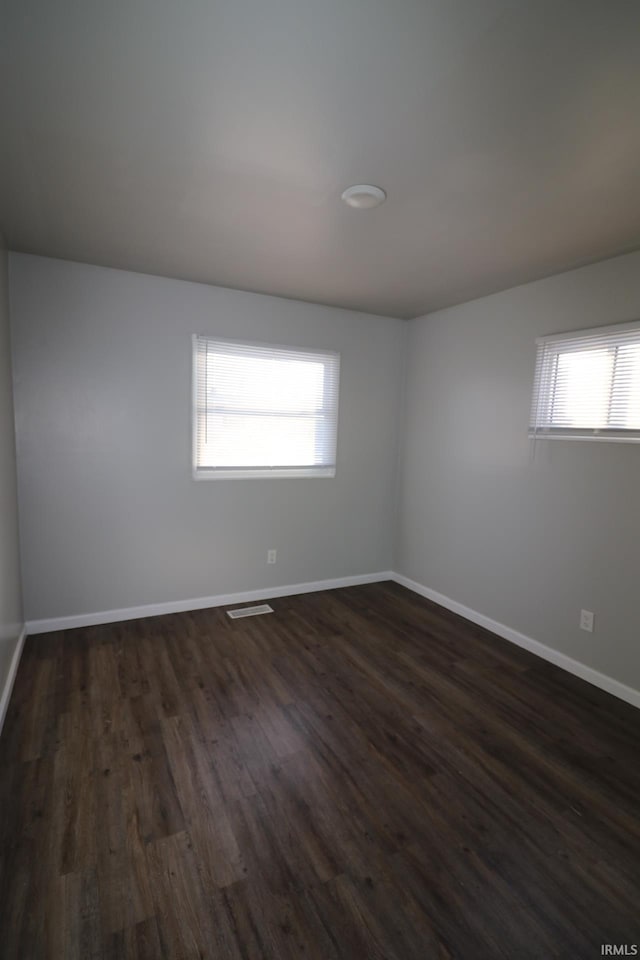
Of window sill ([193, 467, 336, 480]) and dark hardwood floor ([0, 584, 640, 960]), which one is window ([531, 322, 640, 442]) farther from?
window sill ([193, 467, 336, 480])

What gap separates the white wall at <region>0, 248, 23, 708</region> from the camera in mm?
2322

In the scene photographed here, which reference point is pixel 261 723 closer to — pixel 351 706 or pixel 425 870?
pixel 351 706

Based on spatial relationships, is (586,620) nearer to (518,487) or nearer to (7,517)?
(518,487)

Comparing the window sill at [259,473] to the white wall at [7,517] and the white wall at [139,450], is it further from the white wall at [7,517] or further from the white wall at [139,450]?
the white wall at [7,517]

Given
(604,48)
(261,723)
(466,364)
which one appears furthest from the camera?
(466,364)

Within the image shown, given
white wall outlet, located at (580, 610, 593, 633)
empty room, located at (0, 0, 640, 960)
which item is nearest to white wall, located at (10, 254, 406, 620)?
empty room, located at (0, 0, 640, 960)

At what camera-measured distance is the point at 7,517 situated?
2516 mm

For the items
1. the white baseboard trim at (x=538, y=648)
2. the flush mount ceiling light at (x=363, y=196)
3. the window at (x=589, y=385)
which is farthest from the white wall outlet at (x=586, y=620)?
the flush mount ceiling light at (x=363, y=196)

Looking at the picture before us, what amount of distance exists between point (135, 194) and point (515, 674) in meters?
3.37

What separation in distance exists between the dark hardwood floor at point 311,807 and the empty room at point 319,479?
0.5 inches

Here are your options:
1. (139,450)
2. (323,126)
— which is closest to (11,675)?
(139,450)

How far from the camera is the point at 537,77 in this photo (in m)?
1.28

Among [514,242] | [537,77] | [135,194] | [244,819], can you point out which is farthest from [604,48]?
[244,819]

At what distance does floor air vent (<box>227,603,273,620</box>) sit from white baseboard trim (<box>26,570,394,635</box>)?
0.13 metres
